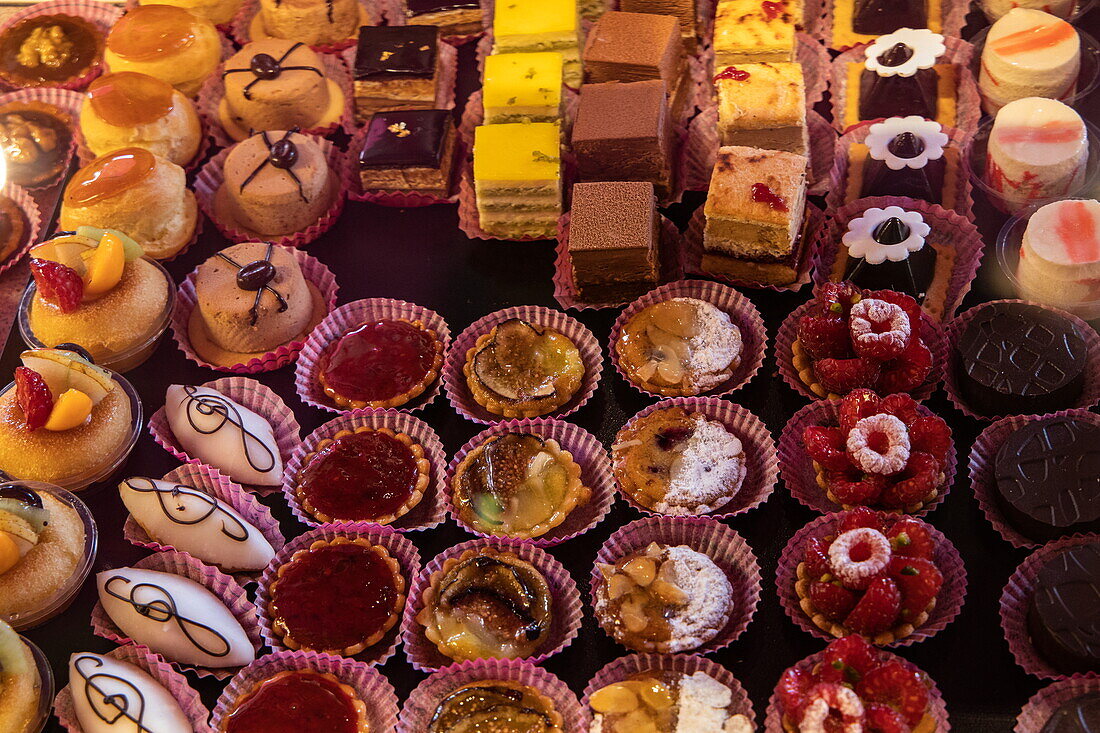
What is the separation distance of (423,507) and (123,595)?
1016 millimetres

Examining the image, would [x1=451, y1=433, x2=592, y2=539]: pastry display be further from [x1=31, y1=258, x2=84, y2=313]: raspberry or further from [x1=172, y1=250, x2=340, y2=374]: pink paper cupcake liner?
[x1=31, y1=258, x2=84, y2=313]: raspberry

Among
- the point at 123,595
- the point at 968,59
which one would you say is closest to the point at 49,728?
the point at 123,595

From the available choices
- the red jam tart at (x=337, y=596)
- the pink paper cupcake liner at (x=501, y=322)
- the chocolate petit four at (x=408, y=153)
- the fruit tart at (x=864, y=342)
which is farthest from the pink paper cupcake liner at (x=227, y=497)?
the fruit tart at (x=864, y=342)

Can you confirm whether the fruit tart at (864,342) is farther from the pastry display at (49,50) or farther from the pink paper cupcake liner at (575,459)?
the pastry display at (49,50)

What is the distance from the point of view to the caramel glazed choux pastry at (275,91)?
4930 mm

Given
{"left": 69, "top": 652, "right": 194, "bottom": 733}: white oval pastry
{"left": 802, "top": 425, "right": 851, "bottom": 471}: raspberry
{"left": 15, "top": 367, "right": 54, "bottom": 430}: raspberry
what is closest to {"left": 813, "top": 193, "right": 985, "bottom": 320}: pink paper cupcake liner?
{"left": 802, "top": 425, "right": 851, "bottom": 471}: raspberry

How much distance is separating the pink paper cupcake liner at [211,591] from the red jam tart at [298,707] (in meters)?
0.23

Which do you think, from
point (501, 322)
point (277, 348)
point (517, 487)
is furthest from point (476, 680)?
point (277, 348)

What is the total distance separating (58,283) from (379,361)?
1.23 meters

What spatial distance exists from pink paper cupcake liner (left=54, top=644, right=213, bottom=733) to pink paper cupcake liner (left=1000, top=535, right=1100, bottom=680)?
248 centimetres

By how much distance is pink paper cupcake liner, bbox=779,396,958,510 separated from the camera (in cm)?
380

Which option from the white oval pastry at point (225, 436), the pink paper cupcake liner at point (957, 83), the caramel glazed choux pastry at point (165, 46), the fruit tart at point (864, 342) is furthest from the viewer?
the caramel glazed choux pastry at point (165, 46)

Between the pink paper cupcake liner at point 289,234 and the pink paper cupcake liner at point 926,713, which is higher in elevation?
the pink paper cupcake liner at point 289,234

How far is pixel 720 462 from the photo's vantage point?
384 centimetres
